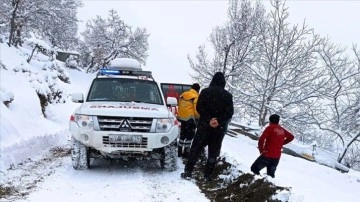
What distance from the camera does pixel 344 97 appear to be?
88.2ft

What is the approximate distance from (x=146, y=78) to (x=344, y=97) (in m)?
21.6

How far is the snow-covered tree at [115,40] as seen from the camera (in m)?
58.7

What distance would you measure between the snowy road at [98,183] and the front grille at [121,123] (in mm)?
816

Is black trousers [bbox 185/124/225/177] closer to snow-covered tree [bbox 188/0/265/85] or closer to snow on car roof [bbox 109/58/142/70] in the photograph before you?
snow on car roof [bbox 109/58/142/70]

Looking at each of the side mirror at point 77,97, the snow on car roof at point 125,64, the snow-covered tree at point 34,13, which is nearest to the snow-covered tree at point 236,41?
the snow-covered tree at point 34,13

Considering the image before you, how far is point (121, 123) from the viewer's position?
6.97 meters

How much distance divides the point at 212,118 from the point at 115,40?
177ft

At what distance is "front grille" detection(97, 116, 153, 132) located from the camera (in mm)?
6969

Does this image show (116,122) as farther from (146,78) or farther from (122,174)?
(146,78)

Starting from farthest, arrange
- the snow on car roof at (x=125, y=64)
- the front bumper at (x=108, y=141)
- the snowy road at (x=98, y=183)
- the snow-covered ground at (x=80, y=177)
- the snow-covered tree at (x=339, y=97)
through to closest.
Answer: the snow-covered tree at (x=339, y=97) → the snow on car roof at (x=125, y=64) → the front bumper at (x=108, y=141) → the snow-covered ground at (x=80, y=177) → the snowy road at (x=98, y=183)

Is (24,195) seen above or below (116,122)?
below

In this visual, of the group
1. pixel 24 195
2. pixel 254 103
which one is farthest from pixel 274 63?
pixel 24 195

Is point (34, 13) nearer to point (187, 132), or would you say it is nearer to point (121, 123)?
point (187, 132)

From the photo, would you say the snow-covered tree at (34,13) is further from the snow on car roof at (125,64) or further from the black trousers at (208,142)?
the black trousers at (208,142)
